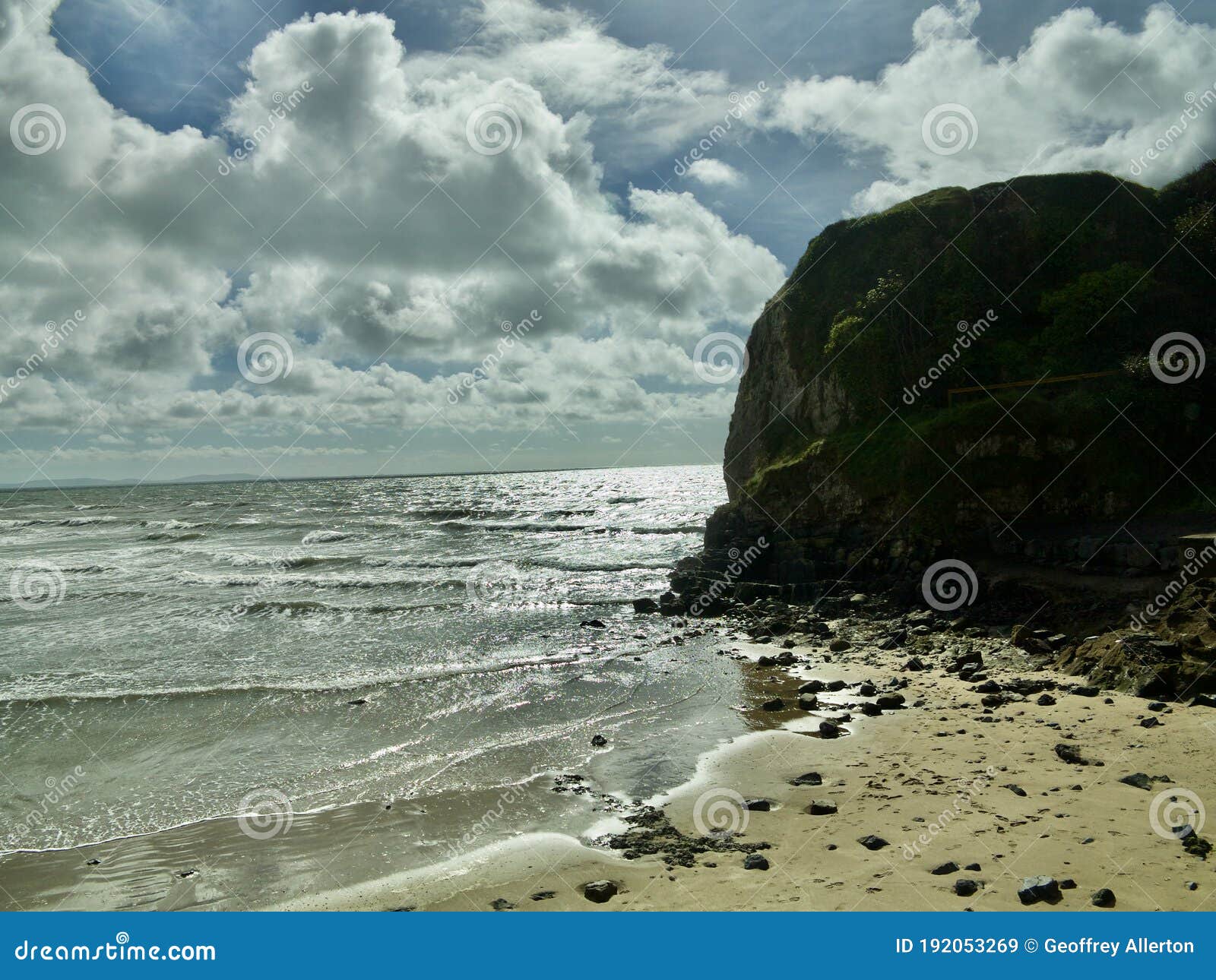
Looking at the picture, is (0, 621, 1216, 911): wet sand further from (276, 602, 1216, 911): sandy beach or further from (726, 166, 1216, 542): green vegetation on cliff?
(726, 166, 1216, 542): green vegetation on cliff

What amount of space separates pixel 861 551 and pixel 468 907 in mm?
19685

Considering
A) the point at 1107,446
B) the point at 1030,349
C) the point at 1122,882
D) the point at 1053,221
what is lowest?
the point at 1122,882

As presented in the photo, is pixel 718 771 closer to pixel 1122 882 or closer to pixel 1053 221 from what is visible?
pixel 1122 882

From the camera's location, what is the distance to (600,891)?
7.46 metres

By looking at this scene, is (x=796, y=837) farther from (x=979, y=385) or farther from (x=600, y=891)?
(x=979, y=385)

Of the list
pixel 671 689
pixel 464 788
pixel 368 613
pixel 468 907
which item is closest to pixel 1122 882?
pixel 468 907

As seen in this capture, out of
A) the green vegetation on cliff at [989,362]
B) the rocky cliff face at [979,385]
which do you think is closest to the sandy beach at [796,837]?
the rocky cliff face at [979,385]

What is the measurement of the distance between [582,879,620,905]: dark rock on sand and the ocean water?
218 cm

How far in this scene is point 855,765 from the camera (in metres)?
10.8

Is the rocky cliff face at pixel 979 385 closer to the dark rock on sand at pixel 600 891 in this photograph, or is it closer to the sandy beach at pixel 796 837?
the sandy beach at pixel 796 837

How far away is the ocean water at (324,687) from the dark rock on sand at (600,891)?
2178mm

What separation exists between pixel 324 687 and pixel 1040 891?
14744 mm

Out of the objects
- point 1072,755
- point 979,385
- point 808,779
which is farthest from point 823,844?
point 979,385

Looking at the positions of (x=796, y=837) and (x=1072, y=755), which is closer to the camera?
(x=796, y=837)
